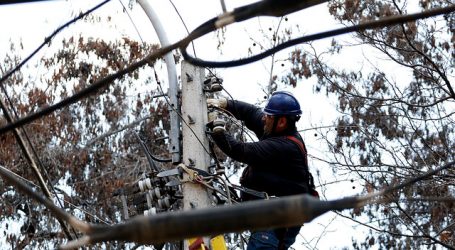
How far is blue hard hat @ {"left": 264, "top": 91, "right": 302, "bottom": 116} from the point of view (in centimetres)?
831

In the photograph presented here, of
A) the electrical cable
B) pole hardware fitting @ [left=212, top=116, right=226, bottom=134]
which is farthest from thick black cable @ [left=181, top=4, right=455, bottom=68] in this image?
pole hardware fitting @ [left=212, top=116, right=226, bottom=134]

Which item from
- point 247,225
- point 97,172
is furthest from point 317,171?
point 247,225

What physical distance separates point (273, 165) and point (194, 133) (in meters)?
0.63

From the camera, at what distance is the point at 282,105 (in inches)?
327

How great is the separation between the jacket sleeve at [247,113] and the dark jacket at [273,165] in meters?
0.31

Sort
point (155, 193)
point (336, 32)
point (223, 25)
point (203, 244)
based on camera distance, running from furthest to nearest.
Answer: point (155, 193)
point (203, 244)
point (336, 32)
point (223, 25)

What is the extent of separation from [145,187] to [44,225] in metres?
8.41

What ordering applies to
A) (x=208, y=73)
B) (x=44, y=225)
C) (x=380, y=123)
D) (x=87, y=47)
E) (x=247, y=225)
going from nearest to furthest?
(x=247, y=225), (x=208, y=73), (x=380, y=123), (x=44, y=225), (x=87, y=47)

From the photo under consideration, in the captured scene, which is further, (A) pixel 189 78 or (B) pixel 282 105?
(A) pixel 189 78

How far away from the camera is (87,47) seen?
1769 cm

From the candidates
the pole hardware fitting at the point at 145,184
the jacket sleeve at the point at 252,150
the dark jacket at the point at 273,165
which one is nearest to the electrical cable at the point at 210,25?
the jacket sleeve at the point at 252,150

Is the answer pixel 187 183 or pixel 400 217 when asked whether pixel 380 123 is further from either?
pixel 187 183

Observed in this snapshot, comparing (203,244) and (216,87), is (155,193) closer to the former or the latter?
(203,244)

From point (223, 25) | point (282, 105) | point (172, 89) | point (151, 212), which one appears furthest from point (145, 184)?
point (223, 25)
